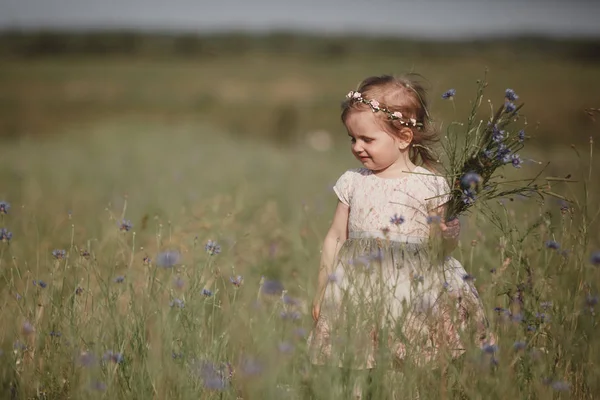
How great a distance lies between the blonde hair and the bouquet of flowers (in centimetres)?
28

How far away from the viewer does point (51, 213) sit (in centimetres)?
575

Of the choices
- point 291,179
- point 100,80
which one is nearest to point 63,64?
point 100,80

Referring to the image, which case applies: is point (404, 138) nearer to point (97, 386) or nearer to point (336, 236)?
point (336, 236)

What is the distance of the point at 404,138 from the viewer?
3.09 metres

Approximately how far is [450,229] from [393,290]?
0.52 metres

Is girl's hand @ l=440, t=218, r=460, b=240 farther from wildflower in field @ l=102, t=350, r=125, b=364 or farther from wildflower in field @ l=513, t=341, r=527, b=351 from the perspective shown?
wildflower in field @ l=102, t=350, r=125, b=364

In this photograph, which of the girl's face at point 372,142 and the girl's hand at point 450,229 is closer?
the girl's hand at point 450,229

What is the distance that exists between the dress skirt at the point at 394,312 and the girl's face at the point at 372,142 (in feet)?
1.20

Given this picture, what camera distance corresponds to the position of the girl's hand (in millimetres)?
2844

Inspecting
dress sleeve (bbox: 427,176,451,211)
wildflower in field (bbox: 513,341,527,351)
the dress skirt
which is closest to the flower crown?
dress sleeve (bbox: 427,176,451,211)

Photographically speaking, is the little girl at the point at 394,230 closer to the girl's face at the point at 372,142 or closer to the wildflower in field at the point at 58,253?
the girl's face at the point at 372,142

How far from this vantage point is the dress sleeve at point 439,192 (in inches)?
116

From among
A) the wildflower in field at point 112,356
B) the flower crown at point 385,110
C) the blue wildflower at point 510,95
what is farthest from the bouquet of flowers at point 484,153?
the wildflower in field at point 112,356

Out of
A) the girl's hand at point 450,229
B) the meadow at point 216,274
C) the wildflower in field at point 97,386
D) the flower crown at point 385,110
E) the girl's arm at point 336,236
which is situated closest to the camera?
the wildflower in field at point 97,386
